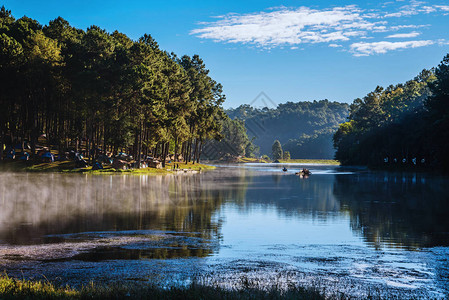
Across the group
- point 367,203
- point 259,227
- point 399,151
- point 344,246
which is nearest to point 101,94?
point 367,203

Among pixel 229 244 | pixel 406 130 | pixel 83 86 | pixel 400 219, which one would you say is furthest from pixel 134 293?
pixel 406 130

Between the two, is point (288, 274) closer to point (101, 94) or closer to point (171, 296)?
point (171, 296)

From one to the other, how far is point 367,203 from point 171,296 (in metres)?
35.0

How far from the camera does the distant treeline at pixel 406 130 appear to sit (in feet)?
323

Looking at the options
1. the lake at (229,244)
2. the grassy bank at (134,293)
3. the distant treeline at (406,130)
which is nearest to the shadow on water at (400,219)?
the lake at (229,244)

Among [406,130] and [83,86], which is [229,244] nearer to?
[83,86]

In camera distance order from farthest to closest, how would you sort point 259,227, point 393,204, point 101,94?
point 101,94 < point 393,204 < point 259,227

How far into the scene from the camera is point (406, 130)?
434 feet

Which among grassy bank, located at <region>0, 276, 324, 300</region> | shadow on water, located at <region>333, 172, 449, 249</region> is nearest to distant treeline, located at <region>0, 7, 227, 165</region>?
shadow on water, located at <region>333, 172, 449, 249</region>

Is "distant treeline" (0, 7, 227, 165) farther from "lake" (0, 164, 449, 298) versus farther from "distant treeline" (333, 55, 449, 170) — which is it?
"distant treeline" (333, 55, 449, 170)

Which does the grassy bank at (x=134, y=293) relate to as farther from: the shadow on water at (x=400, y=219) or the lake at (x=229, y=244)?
the shadow on water at (x=400, y=219)

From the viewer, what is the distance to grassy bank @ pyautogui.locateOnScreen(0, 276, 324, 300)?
37.7ft

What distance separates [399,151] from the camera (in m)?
139

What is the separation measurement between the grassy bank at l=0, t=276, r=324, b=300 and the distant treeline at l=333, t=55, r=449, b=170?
289 ft
